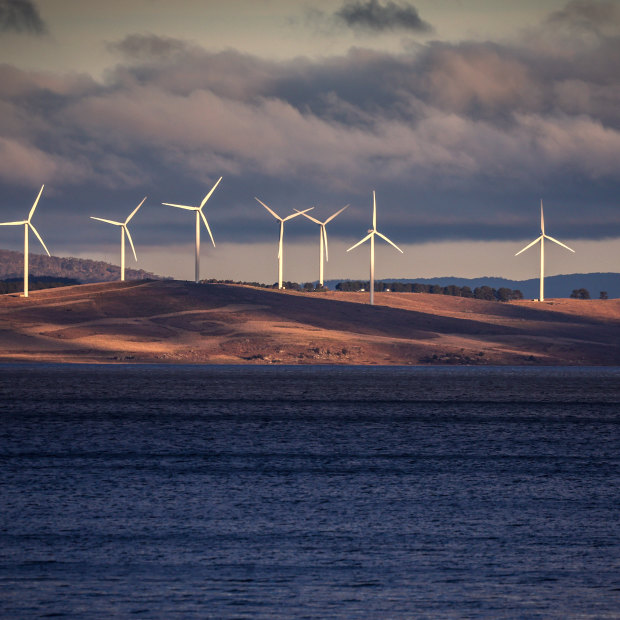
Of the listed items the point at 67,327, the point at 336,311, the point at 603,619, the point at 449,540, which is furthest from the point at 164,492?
the point at 336,311

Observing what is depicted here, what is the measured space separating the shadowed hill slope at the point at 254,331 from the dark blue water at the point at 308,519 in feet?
270

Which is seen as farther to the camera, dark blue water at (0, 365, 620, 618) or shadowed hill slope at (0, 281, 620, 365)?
shadowed hill slope at (0, 281, 620, 365)

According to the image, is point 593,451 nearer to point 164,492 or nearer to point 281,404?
point 164,492

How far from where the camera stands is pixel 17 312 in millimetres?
140750

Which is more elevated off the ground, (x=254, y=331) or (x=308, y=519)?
(x=308, y=519)

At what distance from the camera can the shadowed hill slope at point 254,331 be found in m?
117

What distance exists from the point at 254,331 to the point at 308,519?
114058mm

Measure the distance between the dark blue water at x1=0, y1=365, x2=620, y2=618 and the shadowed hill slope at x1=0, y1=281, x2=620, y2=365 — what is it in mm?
82206

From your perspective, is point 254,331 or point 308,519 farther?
point 254,331

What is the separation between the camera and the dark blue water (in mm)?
10547

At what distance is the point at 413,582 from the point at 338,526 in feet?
11.6

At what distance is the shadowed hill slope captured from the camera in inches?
4611

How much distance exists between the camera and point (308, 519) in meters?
15.2

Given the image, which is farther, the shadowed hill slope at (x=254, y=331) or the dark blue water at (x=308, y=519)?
the shadowed hill slope at (x=254, y=331)
